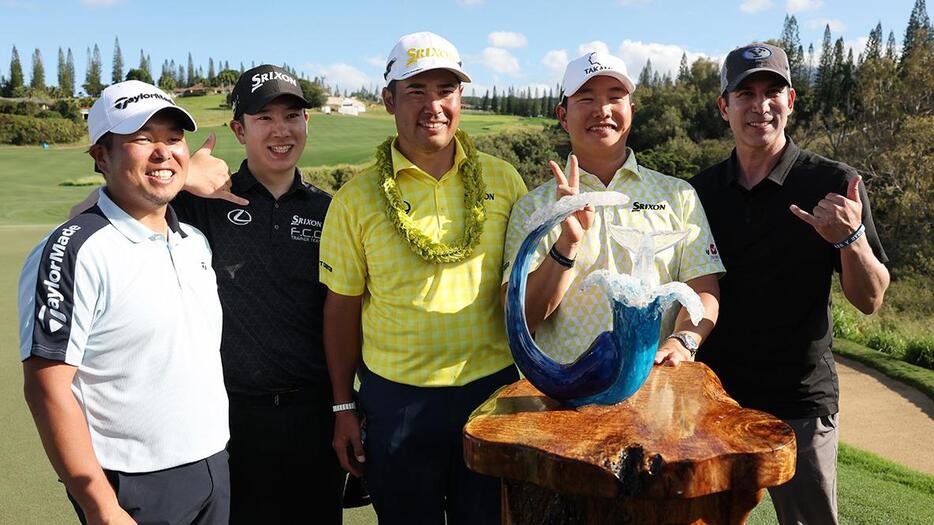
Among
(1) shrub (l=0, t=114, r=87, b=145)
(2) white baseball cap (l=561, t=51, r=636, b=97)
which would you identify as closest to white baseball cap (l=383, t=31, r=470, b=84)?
(2) white baseball cap (l=561, t=51, r=636, b=97)

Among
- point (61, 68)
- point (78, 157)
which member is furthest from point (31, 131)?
point (61, 68)

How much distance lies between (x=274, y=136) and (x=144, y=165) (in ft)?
2.90

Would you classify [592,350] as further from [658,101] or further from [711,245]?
[658,101]

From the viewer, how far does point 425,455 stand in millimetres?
3035

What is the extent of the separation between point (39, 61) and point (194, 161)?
13290 cm

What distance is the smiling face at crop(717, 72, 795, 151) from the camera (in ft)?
11.5

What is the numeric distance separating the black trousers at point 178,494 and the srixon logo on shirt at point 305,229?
3.34 feet

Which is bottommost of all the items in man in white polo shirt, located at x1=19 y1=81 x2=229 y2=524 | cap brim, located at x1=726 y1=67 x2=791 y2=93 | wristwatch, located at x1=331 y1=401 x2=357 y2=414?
wristwatch, located at x1=331 y1=401 x2=357 y2=414

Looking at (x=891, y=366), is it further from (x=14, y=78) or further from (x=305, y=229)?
(x=14, y=78)

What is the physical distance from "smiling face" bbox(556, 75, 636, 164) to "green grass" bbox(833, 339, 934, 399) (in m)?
7.65

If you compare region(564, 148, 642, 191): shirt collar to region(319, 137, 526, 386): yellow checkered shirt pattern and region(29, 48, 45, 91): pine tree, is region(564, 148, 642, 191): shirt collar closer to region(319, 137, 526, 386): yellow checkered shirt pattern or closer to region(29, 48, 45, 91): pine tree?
region(319, 137, 526, 386): yellow checkered shirt pattern

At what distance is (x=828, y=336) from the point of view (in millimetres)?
3539

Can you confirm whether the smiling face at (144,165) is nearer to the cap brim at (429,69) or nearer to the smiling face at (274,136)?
the smiling face at (274,136)

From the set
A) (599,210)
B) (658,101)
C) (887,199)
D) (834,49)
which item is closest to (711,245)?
(599,210)
